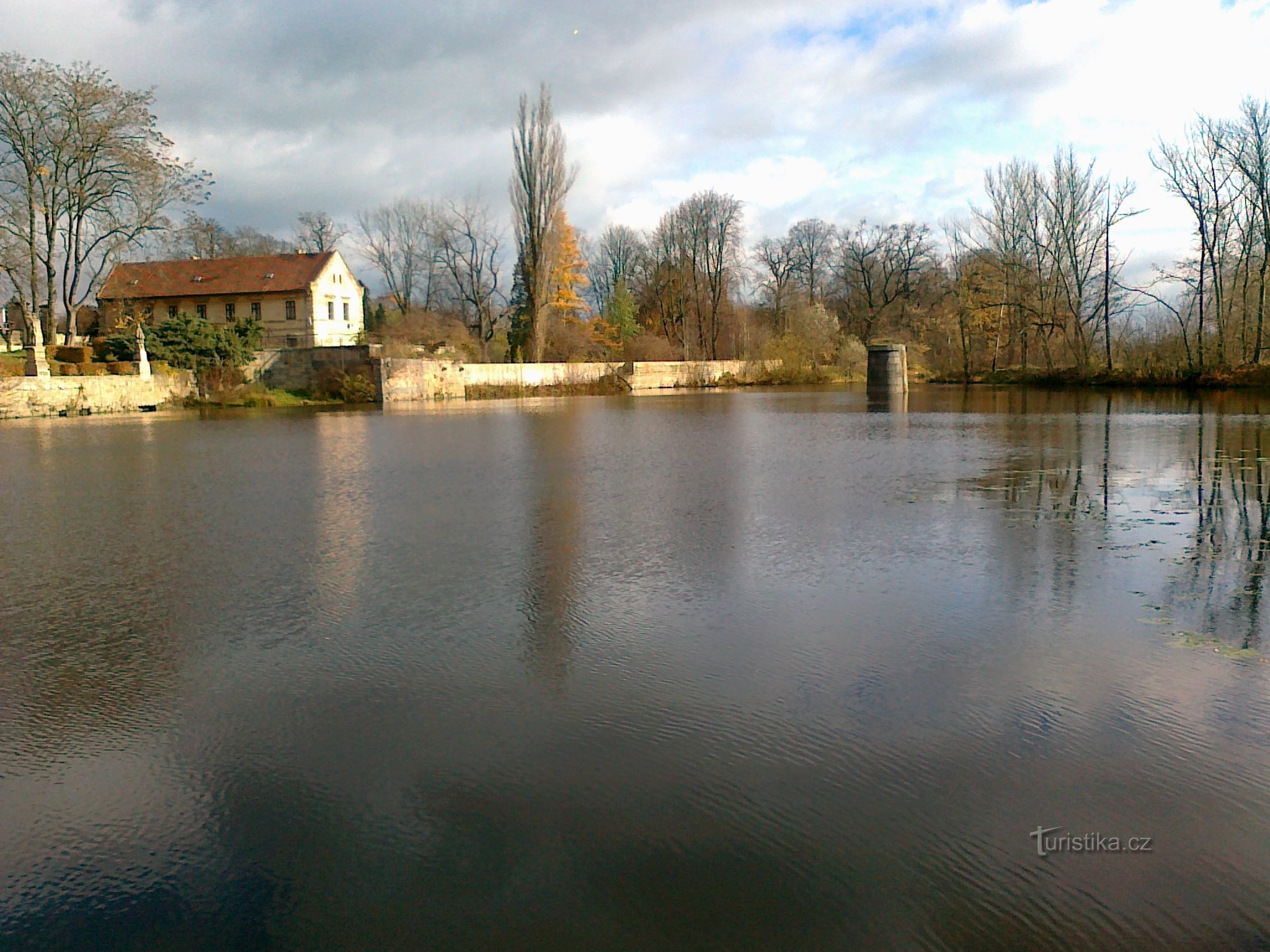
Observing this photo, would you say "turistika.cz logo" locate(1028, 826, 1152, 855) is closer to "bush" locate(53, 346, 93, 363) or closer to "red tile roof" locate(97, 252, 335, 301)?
"bush" locate(53, 346, 93, 363)

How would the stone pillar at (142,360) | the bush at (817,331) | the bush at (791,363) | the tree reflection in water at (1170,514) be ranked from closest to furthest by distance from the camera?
the tree reflection in water at (1170,514)
the stone pillar at (142,360)
the bush at (791,363)
the bush at (817,331)

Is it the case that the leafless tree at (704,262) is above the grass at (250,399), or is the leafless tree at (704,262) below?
above

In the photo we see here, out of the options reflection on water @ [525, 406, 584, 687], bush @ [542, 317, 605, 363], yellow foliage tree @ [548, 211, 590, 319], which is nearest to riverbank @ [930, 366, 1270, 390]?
bush @ [542, 317, 605, 363]

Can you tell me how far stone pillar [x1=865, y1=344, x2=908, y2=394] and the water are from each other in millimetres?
34015

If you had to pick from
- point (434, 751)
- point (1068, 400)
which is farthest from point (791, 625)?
point (1068, 400)

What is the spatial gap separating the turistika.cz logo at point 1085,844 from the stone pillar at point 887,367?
40.0 m

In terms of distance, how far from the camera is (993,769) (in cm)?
341

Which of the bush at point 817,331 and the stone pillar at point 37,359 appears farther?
the bush at point 817,331

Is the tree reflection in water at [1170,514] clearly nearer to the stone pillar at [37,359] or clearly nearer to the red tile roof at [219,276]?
the stone pillar at [37,359]

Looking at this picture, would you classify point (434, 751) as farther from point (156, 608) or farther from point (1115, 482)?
point (1115, 482)

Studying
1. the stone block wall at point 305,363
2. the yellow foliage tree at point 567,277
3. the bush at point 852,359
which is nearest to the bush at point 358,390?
the stone block wall at point 305,363

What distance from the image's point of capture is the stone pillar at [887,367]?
139ft

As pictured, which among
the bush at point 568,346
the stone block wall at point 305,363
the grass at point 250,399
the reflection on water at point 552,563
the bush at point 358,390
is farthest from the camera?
the bush at point 568,346

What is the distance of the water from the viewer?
2.67 meters
